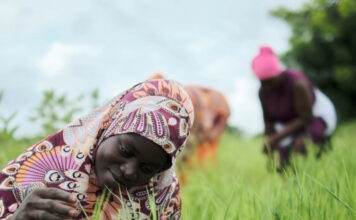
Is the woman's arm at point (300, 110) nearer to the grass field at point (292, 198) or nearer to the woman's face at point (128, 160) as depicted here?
the grass field at point (292, 198)

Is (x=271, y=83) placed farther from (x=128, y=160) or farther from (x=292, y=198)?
(x=128, y=160)

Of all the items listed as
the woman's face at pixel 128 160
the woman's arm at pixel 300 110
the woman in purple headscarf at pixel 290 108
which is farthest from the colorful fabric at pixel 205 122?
the woman's face at pixel 128 160

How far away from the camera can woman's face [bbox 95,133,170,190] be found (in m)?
1.66

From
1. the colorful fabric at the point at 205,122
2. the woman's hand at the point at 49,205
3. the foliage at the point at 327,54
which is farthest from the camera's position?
the foliage at the point at 327,54

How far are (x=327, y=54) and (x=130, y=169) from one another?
39.6 ft

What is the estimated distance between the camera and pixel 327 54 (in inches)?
496

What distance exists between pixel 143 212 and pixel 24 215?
1.85 ft

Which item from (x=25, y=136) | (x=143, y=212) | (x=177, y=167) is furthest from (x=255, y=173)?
(x=143, y=212)

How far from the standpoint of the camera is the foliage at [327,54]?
37.4 ft

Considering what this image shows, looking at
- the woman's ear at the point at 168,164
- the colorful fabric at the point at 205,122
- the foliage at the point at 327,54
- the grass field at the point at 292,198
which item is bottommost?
the foliage at the point at 327,54

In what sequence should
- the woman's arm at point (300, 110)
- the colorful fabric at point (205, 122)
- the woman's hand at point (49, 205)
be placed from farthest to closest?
1. the colorful fabric at point (205, 122)
2. the woman's arm at point (300, 110)
3. the woman's hand at point (49, 205)

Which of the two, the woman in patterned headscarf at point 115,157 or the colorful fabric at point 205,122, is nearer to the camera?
the woman in patterned headscarf at point 115,157

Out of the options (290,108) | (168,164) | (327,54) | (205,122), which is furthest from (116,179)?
(327,54)

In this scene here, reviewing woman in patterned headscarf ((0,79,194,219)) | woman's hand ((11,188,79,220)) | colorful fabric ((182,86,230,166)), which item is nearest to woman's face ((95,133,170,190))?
woman in patterned headscarf ((0,79,194,219))
